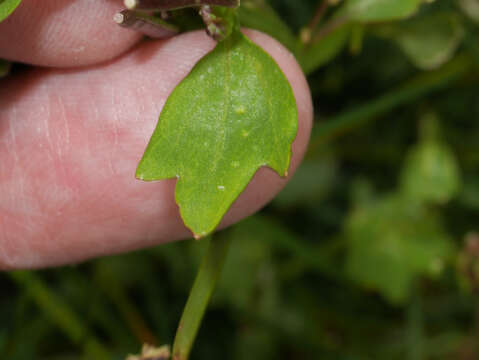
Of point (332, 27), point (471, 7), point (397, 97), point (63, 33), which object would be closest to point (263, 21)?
point (332, 27)

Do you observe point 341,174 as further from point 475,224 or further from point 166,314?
point 166,314

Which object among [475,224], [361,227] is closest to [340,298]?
[361,227]

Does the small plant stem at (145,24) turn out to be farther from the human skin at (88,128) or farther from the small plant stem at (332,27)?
the small plant stem at (332,27)

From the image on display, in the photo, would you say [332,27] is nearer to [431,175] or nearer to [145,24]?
[145,24]

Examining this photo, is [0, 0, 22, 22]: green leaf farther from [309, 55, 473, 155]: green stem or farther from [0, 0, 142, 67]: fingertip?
[309, 55, 473, 155]: green stem

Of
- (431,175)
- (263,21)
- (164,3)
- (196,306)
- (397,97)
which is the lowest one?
(431,175)

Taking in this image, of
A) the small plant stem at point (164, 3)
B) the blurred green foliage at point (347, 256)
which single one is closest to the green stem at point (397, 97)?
the blurred green foliage at point (347, 256)
